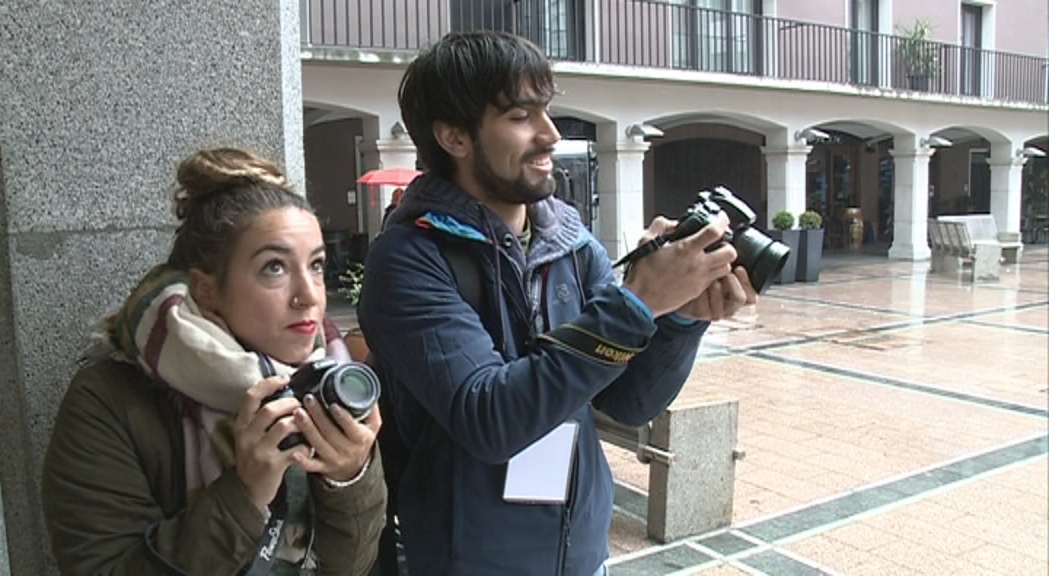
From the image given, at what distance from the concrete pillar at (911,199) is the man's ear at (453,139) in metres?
18.4

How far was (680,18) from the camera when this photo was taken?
1536 centimetres

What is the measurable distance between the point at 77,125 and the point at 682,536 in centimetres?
303

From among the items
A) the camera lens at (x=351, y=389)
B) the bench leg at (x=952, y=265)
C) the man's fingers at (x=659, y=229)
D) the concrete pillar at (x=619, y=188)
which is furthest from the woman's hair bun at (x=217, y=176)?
the bench leg at (x=952, y=265)

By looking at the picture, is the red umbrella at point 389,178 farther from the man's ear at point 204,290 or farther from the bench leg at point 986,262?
the bench leg at point 986,262

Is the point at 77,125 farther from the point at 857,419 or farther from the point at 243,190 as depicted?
the point at 857,419

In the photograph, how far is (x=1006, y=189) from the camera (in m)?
20.4

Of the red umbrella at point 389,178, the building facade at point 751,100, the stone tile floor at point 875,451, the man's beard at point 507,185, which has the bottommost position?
the stone tile floor at point 875,451

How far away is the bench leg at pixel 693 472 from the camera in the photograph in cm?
390

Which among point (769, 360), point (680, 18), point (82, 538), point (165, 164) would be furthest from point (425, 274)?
point (680, 18)

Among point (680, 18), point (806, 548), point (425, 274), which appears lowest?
point (806, 548)

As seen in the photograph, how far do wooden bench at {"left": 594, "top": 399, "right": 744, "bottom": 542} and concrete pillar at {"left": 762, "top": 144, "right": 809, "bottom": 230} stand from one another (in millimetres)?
12591

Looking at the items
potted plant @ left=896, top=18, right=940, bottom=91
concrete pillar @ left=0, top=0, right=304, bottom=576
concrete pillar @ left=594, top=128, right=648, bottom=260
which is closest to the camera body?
concrete pillar @ left=0, top=0, right=304, bottom=576

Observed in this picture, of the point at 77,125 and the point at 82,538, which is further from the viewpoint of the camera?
the point at 77,125

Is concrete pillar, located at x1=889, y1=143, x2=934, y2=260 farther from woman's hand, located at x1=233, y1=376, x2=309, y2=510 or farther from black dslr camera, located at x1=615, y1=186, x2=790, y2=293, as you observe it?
woman's hand, located at x1=233, y1=376, x2=309, y2=510
